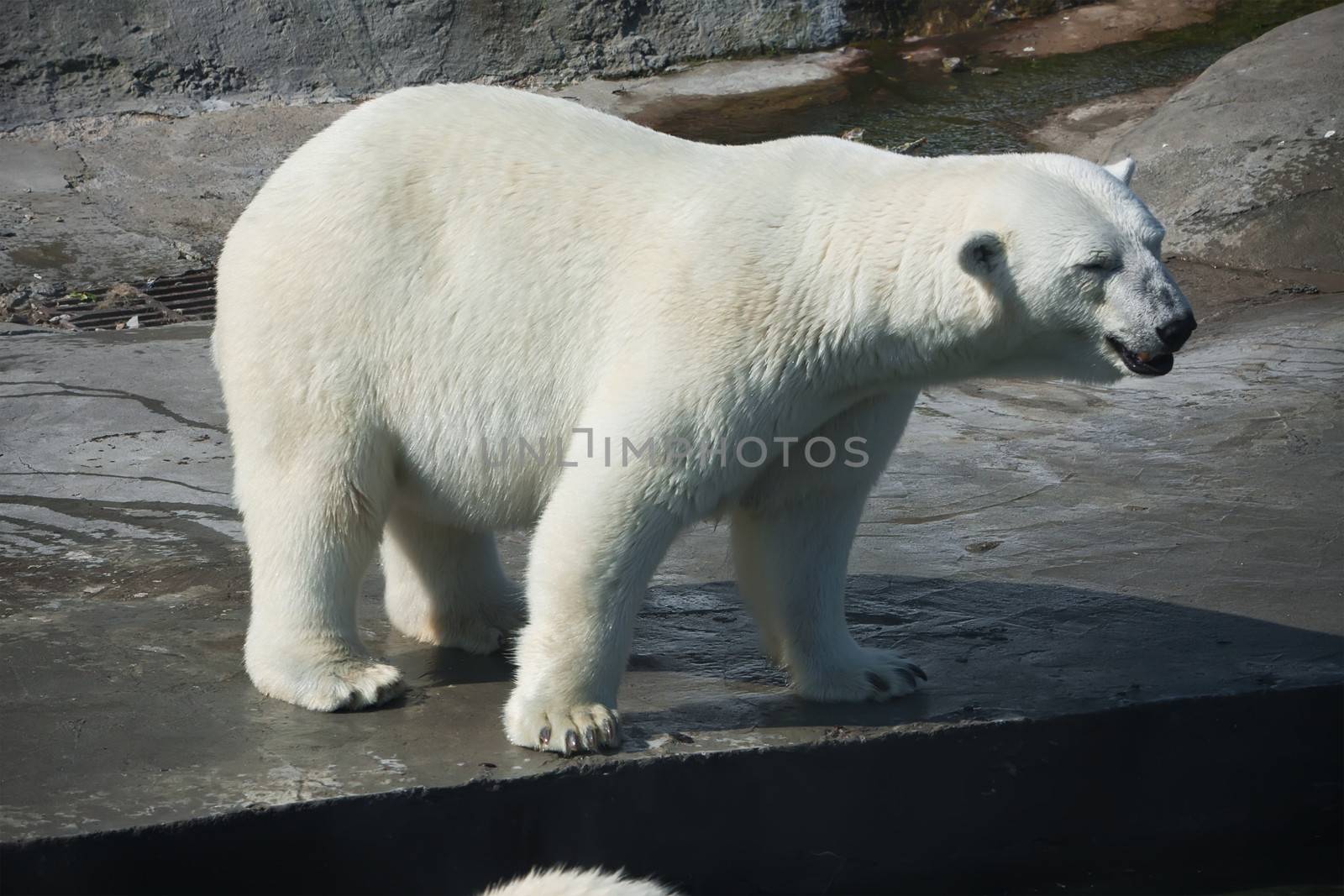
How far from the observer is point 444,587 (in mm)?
3643

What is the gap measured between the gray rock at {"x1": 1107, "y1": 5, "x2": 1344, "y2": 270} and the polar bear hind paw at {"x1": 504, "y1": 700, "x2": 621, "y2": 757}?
18.8 feet

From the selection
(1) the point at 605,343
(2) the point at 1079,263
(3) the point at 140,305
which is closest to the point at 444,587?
(1) the point at 605,343

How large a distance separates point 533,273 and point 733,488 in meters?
0.60

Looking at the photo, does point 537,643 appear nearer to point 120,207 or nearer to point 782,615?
point 782,615

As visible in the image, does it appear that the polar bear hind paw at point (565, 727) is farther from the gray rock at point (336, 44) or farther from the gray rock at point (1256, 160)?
the gray rock at point (336, 44)

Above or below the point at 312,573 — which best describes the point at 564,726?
below

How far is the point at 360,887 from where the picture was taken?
2.89 m

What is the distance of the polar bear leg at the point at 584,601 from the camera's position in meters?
2.89

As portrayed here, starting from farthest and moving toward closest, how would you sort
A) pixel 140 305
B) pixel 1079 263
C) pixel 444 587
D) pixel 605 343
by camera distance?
pixel 140 305, pixel 444 587, pixel 605 343, pixel 1079 263

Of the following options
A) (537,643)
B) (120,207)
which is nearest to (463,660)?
(537,643)

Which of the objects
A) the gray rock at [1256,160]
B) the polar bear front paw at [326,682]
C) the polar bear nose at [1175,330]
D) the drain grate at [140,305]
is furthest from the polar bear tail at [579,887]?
the gray rock at [1256,160]

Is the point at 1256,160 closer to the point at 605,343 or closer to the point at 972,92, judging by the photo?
the point at 972,92

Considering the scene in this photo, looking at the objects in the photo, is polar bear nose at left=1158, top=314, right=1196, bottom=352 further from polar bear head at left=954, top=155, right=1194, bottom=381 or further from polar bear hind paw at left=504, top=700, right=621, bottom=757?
polar bear hind paw at left=504, top=700, right=621, bottom=757

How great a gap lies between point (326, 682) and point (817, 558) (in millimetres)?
1099
